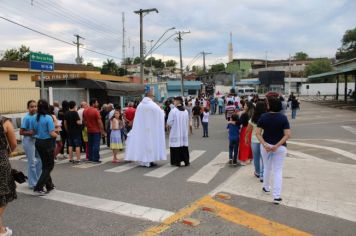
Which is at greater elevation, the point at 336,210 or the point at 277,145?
the point at 277,145

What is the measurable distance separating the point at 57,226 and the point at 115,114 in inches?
243


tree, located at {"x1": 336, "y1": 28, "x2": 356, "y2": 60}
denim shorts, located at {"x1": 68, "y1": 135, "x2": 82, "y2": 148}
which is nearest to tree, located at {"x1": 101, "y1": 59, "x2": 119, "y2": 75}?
tree, located at {"x1": 336, "y1": 28, "x2": 356, "y2": 60}

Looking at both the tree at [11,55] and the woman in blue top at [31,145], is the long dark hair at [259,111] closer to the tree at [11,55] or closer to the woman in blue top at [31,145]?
the woman in blue top at [31,145]

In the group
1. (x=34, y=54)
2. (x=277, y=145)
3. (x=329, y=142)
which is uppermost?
(x=34, y=54)

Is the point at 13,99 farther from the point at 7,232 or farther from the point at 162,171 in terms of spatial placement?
the point at 7,232

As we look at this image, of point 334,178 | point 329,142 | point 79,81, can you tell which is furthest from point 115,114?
Result: point 79,81

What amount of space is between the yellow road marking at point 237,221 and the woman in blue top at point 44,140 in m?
2.72

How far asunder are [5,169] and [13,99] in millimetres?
13902

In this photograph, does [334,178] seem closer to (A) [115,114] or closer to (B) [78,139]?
(A) [115,114]

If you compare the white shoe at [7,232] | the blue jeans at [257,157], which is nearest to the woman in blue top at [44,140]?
the white shoe at [7,232]

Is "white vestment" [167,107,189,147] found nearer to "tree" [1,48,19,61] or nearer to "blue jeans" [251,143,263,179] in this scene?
"blue jeans" [251,143,263,179]

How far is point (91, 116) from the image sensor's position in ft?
37.1

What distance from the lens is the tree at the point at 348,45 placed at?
96.5 metres

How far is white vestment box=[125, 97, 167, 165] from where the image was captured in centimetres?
1078
